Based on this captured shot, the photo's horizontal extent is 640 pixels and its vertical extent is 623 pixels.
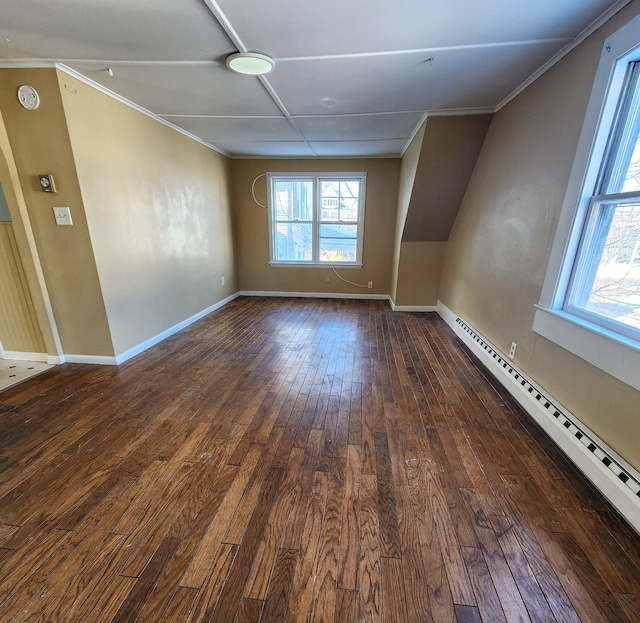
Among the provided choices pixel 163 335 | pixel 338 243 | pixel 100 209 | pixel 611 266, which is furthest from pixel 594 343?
pixel 338 243

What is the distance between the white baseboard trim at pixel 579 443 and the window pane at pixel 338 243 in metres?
3.22

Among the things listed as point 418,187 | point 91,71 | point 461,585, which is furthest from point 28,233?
point 418,187

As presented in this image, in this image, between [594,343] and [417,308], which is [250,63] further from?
[417,308]

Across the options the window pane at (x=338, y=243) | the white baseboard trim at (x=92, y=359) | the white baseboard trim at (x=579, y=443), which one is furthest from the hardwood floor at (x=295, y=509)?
the window pane at (x=338, y=243)

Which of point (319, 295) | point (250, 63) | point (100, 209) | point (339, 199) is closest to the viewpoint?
point (250, 63)

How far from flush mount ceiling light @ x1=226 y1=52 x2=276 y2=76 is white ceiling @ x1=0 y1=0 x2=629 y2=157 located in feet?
0.17

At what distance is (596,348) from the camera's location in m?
1.60

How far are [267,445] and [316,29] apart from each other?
251cm

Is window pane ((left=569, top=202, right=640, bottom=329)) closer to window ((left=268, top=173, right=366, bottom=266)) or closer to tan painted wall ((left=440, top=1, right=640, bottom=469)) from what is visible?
tan painted wall ((left=440, top=1, right=640, bottom=469))

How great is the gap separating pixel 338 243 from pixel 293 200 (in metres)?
1.11

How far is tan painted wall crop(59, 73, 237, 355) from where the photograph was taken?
251 centimetres

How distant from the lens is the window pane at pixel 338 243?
5293 millimetres

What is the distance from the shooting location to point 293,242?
5473 mm

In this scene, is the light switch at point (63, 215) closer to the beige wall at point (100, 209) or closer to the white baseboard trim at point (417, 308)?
the beige wall at point (100, 209)
